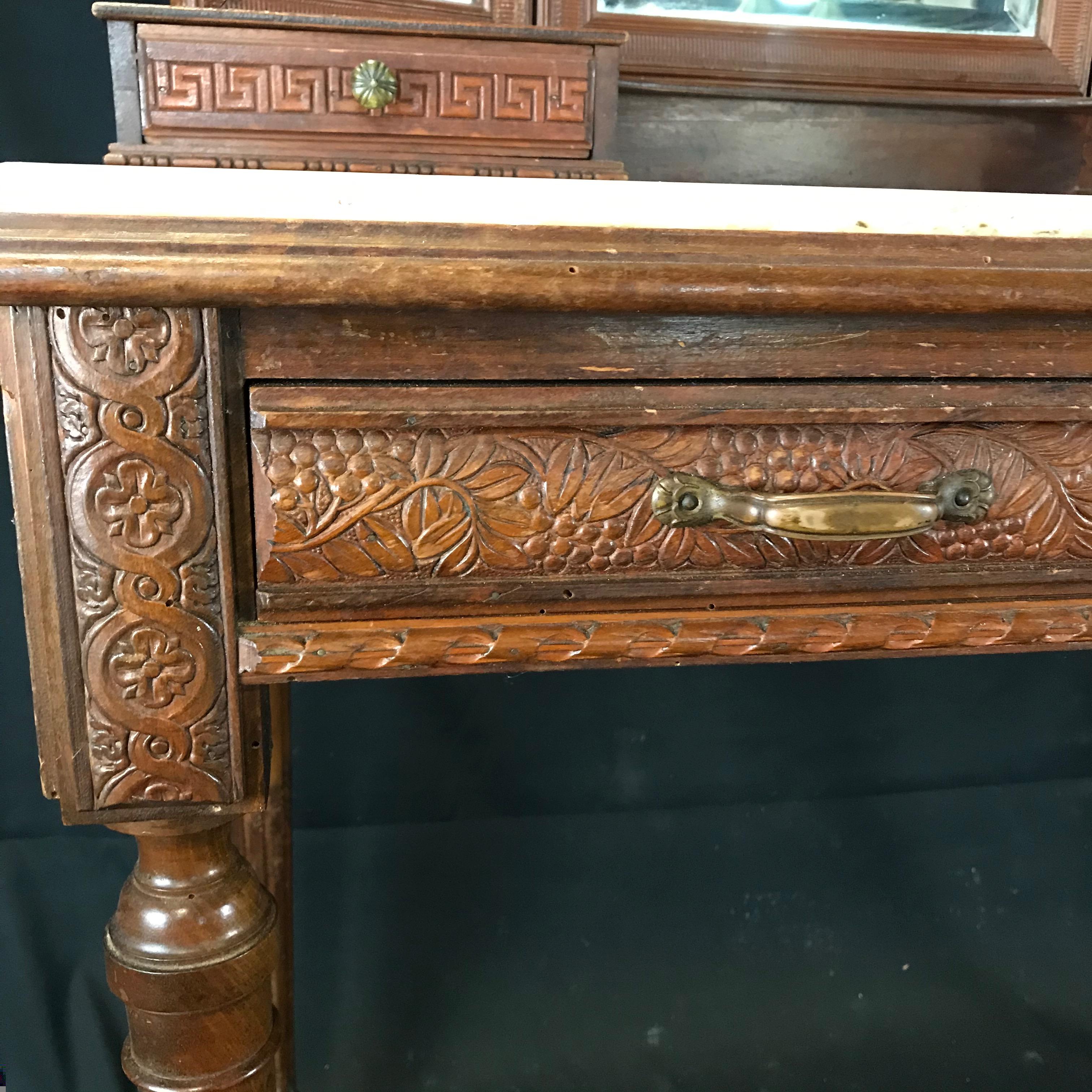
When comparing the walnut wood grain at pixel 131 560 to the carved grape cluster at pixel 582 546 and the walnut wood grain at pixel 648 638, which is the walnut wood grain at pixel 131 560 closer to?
the walnut wood grain at pixel 648 638

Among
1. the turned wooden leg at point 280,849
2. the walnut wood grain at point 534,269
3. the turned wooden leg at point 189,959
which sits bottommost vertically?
the turned wooden leg at point 280,849

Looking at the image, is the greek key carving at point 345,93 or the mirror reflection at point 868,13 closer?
the greek key carving at point 345,93

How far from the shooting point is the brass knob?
2.13 ft

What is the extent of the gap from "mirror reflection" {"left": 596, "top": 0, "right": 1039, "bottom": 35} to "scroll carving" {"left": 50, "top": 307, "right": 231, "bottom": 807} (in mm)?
540

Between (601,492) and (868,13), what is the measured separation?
576mm

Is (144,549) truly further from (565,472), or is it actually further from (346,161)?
(346,161)

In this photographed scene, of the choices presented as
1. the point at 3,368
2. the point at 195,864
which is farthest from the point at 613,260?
the point at 195,864

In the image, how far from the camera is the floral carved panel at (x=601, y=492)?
0.48 metres

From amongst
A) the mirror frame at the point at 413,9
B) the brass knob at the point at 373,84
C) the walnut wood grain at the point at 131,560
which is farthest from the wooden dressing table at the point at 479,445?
the mirror frame at the point at 413,9

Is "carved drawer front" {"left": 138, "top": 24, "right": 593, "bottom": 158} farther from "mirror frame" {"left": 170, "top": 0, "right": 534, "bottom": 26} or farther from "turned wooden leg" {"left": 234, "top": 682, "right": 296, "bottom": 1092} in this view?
"turned wooden leg" {"left": 234, "top": 682, "right": 296, "bottom": 1092}

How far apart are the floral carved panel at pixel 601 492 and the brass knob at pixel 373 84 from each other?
29 centimetres

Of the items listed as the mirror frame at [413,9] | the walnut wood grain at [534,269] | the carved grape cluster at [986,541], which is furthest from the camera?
the mirror frame at [413,9]

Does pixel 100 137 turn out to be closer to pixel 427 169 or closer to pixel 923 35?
pixel 427 169

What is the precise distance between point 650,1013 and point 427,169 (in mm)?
836
